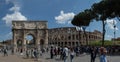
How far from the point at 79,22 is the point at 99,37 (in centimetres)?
8845

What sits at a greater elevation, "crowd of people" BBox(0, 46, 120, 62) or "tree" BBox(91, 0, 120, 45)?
"tree" BBox(91, 0, 120, 45)

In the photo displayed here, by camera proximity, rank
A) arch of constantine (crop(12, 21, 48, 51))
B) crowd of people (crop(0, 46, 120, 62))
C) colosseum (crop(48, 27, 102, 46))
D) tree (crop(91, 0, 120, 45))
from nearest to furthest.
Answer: crowd of people (crop(0, 46, 120, 62)) → tree (crop(91, 0, 120, 45)) → arch of constantine (crop(12, 21, 48, 51)) → colosseum (crop(48, 27, 102, 46))

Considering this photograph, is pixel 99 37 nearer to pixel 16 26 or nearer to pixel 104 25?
pixel 16 26

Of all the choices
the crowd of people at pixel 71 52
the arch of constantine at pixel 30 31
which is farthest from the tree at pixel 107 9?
the arch of constantine at pixel 30 31

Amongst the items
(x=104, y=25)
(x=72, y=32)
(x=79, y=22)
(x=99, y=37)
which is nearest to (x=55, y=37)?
(x=72, y=32)

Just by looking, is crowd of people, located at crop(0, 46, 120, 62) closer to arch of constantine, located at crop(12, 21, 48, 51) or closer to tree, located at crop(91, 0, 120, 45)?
tree, located at crop(91, 0, 120, 45)

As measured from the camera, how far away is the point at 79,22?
90938mm

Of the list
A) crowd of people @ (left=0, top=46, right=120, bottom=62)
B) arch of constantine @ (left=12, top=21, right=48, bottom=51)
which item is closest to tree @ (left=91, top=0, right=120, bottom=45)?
crowd of people @ (left=0, top=46, right=120, bottom=62)

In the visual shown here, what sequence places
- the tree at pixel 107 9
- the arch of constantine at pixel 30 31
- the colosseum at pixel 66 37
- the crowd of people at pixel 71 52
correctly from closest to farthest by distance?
1. the crowd of people at pixel 71 52
2. the tree at pixel 107 9
3. the arch of constantine at pixel 30 31
4. the colosseum at pixel 66 37

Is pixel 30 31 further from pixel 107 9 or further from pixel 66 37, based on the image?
pixel 107 9

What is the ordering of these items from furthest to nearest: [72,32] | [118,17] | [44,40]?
[72,32], [44,40], [118,17]

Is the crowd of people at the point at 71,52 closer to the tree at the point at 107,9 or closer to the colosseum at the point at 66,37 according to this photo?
the tree at the point at 107,9

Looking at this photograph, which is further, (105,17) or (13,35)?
(13,35)


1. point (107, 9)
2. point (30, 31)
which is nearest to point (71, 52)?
point (107, 9)
